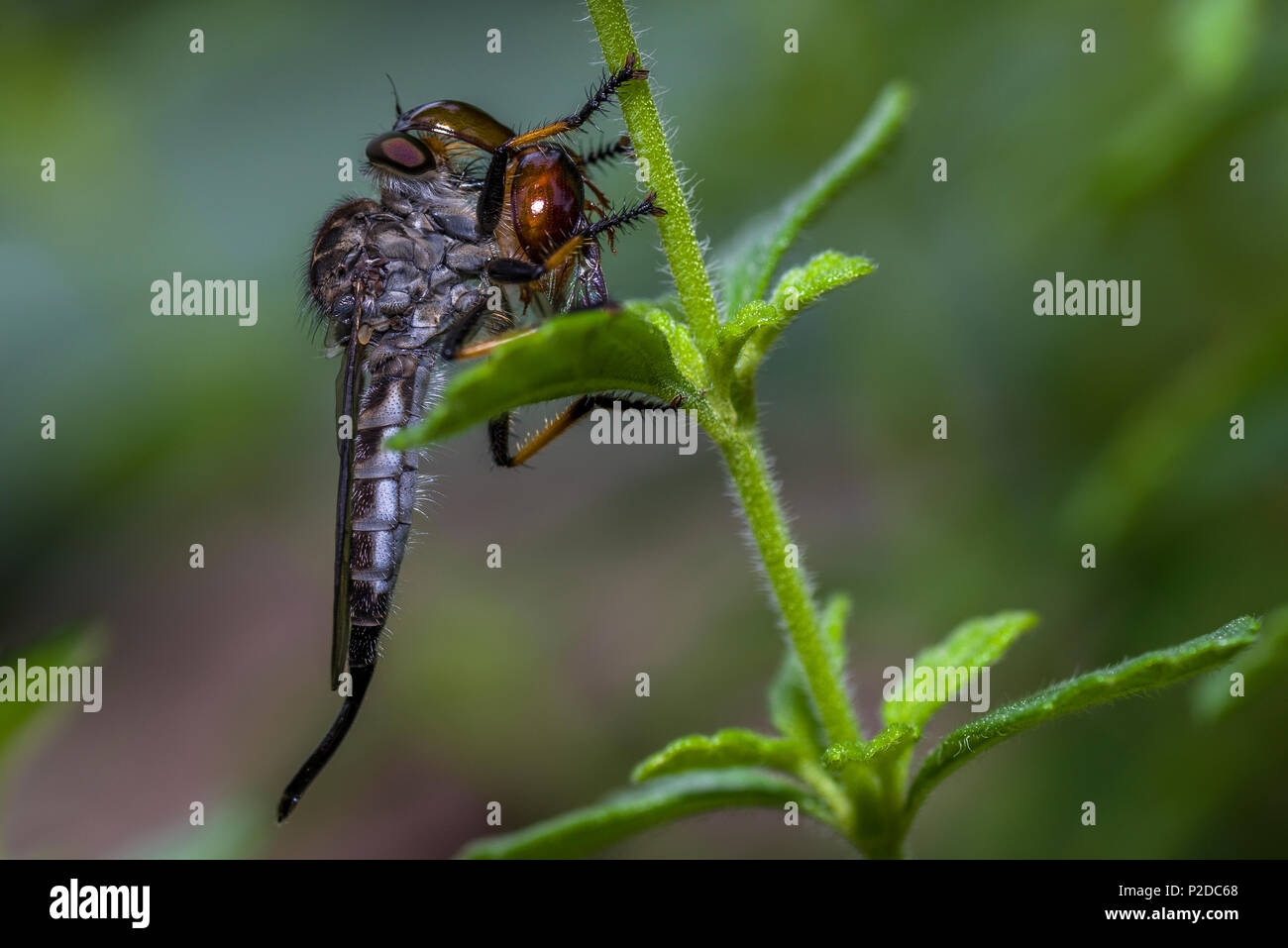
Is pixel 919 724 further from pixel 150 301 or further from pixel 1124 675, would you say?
pixel 150 301

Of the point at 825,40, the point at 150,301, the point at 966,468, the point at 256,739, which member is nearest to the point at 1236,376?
the point at 966,468

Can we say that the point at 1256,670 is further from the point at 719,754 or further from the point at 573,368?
the point at 573,368

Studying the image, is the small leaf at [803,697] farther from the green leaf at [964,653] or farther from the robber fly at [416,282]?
the robber fly at [416,282]

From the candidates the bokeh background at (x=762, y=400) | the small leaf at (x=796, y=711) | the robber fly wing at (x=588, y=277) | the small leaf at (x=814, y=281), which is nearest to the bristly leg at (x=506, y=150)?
the robber fly wing at (x=588, y=277)

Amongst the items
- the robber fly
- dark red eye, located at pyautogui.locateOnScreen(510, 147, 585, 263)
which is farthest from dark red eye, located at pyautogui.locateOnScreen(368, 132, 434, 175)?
dark red eye, located at pyautogui.locateOnScreen(510, 147, 585, 263)

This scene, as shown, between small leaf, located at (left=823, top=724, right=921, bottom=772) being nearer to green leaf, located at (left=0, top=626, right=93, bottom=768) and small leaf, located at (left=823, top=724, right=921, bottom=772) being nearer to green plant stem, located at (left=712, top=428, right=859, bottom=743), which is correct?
green plant stem, located at (left=712, top=428, right=859, bottom=743)

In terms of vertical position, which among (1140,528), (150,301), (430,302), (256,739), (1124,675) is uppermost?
(150,301)

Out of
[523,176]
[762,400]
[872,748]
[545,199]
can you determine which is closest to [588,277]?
[545,199]
